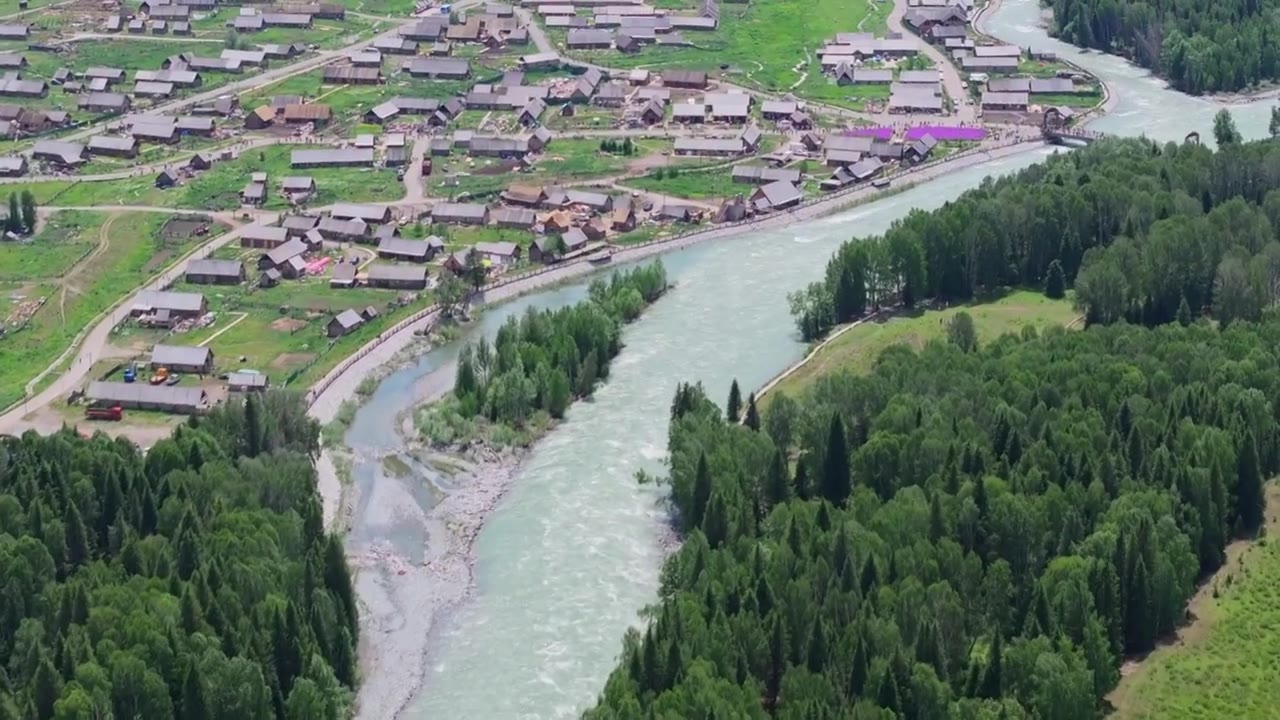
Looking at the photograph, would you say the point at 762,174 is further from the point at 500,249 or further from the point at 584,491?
the point at 584,491

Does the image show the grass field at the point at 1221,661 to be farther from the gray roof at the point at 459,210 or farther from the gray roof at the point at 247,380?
the gray roof at the point at 459,210

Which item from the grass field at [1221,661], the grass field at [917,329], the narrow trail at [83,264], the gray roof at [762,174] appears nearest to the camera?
the grass field at [1221,661]

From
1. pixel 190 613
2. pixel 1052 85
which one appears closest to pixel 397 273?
pixel 190 613

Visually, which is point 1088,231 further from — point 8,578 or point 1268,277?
point 8,578

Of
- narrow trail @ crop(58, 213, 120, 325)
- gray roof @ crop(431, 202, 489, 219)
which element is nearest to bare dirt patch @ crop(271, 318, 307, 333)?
narrow trail @ crop(58, 213, 120, 325)

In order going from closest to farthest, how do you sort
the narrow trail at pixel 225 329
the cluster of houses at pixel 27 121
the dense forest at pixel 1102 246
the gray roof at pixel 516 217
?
the dense forest at pixel 1102 246
the narrow trail at pixel 225 329
the gray roof at pixel 516 217
the cluster of houses at pixel 27 121

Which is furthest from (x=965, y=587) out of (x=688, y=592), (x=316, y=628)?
(x=316, y=628)

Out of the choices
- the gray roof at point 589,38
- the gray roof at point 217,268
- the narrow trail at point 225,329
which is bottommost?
the narrow trail at point 225,329

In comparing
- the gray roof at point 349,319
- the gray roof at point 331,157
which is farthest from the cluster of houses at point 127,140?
the gray roof at point 349,319
